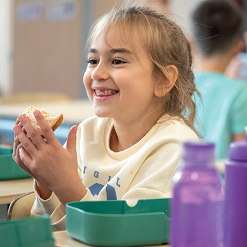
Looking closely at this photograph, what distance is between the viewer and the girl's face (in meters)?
1.11

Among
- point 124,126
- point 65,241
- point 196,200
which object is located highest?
point 124,126

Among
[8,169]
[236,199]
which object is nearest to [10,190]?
[8,169]

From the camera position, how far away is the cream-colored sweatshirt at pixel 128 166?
0.97m

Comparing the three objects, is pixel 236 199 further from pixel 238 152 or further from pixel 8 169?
pixel 8 169

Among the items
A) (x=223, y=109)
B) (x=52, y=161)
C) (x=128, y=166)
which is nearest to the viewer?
(x=52, y=161)

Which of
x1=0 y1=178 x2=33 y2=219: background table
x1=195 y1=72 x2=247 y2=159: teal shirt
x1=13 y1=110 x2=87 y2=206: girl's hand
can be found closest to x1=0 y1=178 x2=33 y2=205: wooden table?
x1=0 y1=178 x2=33 y2=219: background table

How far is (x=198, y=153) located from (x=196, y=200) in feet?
0.19

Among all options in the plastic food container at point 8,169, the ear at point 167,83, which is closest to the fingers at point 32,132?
the plastic food container at point 8,169

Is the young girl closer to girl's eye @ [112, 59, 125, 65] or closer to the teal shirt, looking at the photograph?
girl's eye @ [112, 59, 125, 65]

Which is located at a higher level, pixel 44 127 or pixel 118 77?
pixel 118 77

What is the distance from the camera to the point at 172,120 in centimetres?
114

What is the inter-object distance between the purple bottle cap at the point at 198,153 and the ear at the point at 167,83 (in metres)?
0.69

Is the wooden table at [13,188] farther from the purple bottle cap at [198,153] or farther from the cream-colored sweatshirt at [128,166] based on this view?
the purple bottle cap at [198,153]

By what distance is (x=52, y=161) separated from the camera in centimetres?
95
